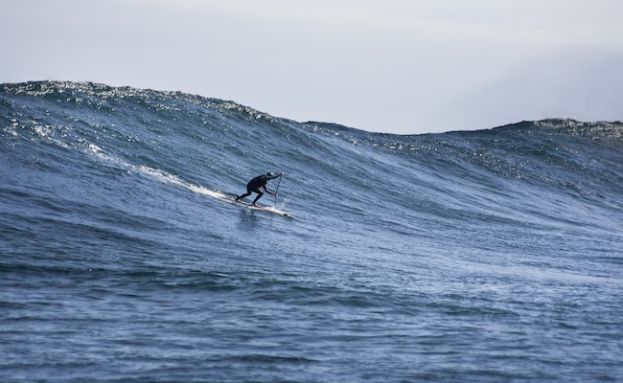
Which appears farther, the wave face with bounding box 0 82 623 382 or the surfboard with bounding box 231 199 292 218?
the surfboard with bounding box 231 199 292 218

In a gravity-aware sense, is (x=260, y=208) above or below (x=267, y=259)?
above

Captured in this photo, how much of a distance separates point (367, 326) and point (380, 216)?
1745 centimetres

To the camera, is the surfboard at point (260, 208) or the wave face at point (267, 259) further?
the surfboard at point (260, 208)

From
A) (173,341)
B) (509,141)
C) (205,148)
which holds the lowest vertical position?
(173,341)

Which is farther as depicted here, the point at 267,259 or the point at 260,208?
the point at 260,208

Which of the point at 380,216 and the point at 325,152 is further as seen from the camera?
the point at 325,152

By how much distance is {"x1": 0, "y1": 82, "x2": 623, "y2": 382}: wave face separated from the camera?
1260 cm

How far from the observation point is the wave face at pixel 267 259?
1260 centimetres

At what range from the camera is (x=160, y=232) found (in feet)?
71.3

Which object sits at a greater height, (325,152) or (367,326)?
(325,152)

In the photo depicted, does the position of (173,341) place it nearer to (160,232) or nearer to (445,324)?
(445,324)

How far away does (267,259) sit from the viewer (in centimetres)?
2030

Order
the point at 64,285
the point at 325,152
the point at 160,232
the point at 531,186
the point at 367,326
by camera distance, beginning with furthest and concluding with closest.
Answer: the point at 531,186, the point at 325,152, the point at 160,232, the point at 64,285, the point at 367,326

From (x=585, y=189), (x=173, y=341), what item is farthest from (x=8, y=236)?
(x=585, y=189)
